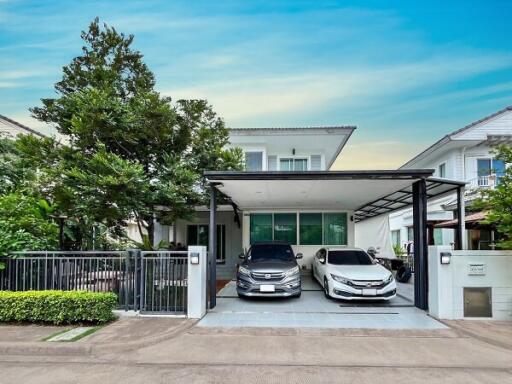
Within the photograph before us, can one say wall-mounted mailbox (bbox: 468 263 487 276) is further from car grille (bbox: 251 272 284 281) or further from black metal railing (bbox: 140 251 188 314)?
black metal railing (bbox: 140 251 188 314)

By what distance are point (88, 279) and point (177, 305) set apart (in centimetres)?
204

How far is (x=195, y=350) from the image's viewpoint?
5523 millimetres

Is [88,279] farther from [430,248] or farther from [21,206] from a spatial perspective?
[430,248]

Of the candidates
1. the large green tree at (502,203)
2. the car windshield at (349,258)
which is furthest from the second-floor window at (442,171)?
the large green tree at (502,203)

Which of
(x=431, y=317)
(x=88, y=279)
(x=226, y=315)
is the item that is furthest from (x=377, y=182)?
(x=88, y=279)

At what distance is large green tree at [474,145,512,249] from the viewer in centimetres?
702

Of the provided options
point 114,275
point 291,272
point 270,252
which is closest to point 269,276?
point 291,272

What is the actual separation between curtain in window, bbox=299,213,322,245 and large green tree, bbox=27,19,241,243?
18.0 feet

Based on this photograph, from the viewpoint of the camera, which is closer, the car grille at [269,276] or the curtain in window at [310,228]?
the car grille at [269,276]

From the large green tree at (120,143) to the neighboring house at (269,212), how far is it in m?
4.43

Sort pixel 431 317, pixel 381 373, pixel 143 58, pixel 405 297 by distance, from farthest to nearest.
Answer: pixel 143 58 → pixel 405 297 → pixel 431 317 → pixel 381 373

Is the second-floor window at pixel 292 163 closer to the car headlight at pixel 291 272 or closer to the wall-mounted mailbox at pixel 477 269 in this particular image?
the car headlight at pixel 291 272

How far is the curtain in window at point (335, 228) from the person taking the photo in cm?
1479

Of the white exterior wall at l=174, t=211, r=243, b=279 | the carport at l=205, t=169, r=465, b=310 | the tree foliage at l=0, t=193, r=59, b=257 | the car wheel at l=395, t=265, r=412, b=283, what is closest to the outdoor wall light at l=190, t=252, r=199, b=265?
the carport at l=205, t=169, r=465, b=310
